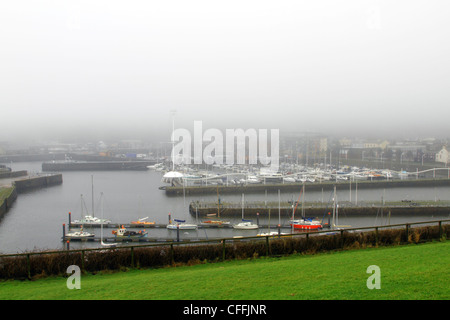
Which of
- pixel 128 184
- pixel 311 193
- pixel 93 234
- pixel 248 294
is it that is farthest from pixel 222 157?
pixel 248 294

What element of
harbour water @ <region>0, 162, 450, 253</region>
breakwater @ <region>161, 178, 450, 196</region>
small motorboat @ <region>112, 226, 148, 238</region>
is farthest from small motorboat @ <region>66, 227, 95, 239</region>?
breakwater @ <region>161, 178, 450, 196</region>

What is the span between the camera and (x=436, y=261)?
2.29 m

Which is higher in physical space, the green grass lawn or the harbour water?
the green grass lawn

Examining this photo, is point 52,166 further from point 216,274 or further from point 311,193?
point 216,274

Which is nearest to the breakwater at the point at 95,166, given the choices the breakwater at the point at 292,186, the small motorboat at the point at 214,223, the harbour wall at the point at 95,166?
the harbour wall at the point at 95,166

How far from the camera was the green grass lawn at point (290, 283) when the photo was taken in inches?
70.5

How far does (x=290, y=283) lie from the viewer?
2.00 metres

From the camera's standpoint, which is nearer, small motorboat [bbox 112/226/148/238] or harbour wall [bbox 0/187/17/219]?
small motorboat [bbox 112/226/148/238]

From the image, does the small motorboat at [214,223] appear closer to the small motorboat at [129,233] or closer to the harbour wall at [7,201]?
the small motorboat at [129,233]

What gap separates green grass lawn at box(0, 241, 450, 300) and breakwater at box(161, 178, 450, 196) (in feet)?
38.0

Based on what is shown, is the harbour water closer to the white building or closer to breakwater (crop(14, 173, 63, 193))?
breakwater (crop(14, 173, 63, 193))

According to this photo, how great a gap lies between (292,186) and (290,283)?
1434 cm

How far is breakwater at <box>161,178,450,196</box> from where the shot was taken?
50.0ft
